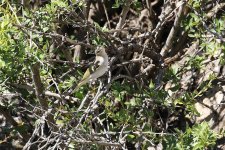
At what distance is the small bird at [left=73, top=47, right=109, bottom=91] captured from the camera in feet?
13.4

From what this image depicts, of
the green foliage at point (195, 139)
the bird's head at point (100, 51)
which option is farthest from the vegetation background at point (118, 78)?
the bird's head at point (100, 51)

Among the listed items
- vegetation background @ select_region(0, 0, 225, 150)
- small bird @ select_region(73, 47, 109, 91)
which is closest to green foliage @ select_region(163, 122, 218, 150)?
vegetation background @ select_region(0, 0, 225, 150)

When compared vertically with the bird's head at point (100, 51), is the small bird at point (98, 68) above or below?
below

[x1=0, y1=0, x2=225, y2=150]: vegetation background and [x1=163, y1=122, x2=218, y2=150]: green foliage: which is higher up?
[x1=0, y1=0, x2=225, y2=150]: vegetation background

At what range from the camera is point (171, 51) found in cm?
496

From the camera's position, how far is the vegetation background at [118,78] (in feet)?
12.2

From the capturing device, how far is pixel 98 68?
13.4 feet

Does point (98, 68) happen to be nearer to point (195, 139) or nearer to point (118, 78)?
point (118, 78)

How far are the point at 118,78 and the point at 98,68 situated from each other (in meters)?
0.32

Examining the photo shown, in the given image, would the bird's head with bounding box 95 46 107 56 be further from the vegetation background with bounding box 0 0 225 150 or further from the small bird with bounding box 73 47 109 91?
the vegetation background with bounding box 0 0 225 150

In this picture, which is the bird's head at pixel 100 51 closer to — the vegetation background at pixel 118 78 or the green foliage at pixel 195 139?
the vegetation background at pixel 118 78

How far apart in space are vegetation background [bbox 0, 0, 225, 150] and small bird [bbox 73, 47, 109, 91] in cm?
9

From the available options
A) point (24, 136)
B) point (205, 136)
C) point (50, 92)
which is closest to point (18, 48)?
point (50, 92)

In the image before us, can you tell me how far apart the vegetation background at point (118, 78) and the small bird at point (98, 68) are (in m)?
0.09
